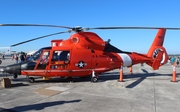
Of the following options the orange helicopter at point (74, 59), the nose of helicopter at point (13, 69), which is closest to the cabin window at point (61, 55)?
the orange helicopter at point (74, 59)

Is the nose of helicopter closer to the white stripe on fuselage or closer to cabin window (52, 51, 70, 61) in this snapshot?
cabin window (52, 51, 70, 61)

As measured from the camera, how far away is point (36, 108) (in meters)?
5.94

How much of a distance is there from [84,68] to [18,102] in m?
5.40

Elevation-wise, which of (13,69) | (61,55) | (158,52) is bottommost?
(13,69)

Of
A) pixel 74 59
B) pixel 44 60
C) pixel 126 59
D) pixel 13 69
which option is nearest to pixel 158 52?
pixel 126 59

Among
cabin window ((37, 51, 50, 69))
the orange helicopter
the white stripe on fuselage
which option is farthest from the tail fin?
cabin window ((37, 51, 50, 69))

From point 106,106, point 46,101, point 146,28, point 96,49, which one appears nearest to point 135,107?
point 106,106

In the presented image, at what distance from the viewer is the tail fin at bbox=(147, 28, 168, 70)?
45.5 feet

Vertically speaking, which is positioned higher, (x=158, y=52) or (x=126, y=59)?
(x=158, y=52)

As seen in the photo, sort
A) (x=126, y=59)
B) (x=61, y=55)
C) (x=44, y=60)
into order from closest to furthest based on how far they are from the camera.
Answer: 1. (x=44, y=60)
2. (x=61, y=55)
3. (x=126, y=59)

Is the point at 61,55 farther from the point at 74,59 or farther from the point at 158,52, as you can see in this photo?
the point at 158,52

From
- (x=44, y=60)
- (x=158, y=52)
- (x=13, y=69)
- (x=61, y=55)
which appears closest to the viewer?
(x=13, y=69)

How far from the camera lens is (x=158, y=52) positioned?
45.6ft

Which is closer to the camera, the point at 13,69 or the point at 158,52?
the point at 13,69
